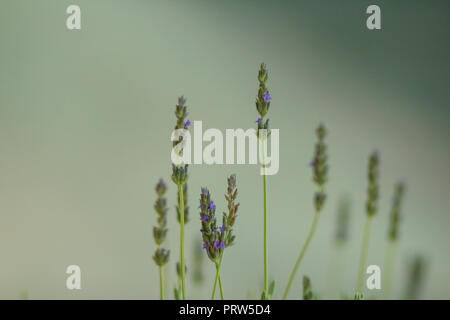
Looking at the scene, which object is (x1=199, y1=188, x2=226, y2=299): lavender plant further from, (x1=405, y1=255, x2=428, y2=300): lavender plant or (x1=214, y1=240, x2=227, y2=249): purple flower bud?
(x1=405, y1=255, x2=428, y2=300): lavender plant

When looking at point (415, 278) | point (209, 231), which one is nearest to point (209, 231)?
point (209, 231)

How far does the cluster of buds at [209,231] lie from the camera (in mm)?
582

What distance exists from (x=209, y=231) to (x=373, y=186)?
28cm

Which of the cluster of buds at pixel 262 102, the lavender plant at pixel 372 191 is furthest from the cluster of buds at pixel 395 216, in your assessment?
the cluster of buds at pixel 262 102

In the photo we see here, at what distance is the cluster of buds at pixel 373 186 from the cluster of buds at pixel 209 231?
0.25 metres

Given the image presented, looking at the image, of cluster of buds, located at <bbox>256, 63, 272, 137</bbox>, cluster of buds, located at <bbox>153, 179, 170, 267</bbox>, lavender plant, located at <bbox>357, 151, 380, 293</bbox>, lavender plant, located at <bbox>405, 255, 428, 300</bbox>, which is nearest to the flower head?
cluster of buds, located at <bbox>153, 179, 170, 267</bbox>

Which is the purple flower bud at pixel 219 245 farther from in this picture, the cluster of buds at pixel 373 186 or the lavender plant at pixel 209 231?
the cluster of buds at pixel 373 186

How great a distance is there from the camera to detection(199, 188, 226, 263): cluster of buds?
0.58m

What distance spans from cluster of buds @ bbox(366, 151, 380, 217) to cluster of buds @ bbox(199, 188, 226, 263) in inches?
9.8

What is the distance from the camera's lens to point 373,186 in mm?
739

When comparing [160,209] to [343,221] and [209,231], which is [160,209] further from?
[343,221]
